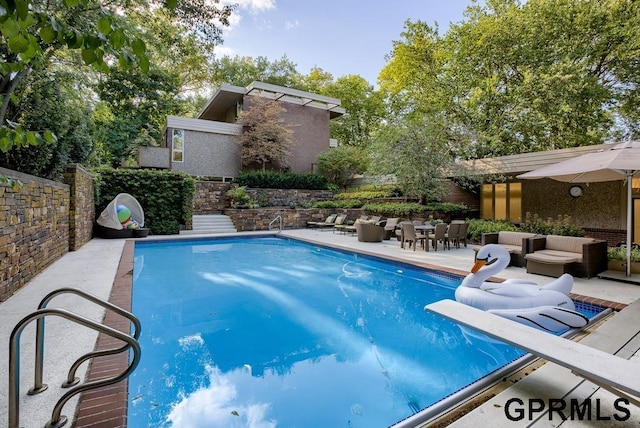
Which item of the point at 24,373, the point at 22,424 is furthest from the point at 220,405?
the point at 24,373

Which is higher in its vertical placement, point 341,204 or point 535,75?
point 535,75

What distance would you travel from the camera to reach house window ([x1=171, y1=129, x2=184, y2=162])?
18.2 metres

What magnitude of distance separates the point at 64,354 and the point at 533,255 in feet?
24.6

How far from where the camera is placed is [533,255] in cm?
666

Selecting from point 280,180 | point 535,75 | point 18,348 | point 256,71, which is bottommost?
point 18,348

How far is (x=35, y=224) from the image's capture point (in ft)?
19.1

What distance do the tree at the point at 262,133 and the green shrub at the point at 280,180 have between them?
109 cm

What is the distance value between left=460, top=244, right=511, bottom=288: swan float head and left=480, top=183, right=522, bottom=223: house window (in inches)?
431

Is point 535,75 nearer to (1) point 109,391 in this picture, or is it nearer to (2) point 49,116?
(2) point 49,116

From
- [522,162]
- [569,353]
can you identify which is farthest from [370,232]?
[569,353]

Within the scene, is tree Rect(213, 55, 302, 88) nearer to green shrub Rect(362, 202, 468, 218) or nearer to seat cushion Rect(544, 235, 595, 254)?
green shrub Rect(362, 202, 468, 218)

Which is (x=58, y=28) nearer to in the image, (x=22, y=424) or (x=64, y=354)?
(x=22, y=424)

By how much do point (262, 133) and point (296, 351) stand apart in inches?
639

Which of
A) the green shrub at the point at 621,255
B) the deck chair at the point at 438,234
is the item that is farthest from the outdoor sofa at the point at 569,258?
the deck chair at the point at 438,234
